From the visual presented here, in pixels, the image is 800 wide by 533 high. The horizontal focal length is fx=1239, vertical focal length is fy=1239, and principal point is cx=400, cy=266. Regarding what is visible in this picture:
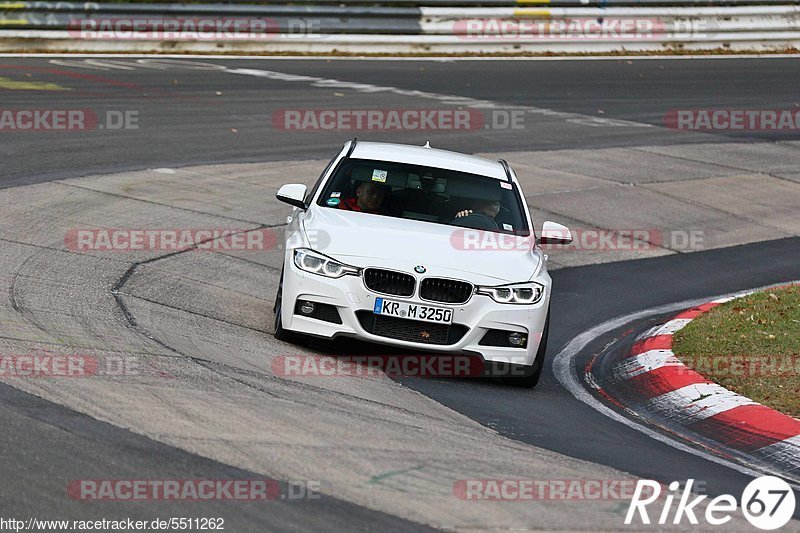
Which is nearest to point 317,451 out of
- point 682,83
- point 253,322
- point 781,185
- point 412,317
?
point 412,317

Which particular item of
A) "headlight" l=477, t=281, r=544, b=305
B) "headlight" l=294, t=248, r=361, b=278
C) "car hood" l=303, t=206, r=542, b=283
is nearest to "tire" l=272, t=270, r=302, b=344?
"headlight" l=294, t=248, r=361, b=278

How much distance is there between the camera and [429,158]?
399 inches

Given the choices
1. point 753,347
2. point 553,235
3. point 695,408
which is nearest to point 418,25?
point 553,235

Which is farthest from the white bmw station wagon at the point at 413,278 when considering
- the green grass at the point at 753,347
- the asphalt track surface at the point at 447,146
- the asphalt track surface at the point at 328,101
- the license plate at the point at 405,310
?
the asphalt track surface at the point at 328,101

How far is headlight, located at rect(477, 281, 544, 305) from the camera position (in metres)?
8.61

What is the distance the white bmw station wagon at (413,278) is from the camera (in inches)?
334

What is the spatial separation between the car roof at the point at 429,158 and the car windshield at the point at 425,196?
76 mm

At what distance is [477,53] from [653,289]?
16.0m

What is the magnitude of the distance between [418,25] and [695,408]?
66.0ft

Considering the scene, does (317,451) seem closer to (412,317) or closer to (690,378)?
(412,317)

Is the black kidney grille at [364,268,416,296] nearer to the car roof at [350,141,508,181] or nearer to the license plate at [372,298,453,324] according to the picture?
the license plate at [372,298,453,324]

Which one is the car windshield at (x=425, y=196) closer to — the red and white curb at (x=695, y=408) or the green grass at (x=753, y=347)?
the red and white curb at (x=695, y=408)

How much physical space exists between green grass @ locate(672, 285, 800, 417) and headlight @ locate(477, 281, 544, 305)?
4.96 feet

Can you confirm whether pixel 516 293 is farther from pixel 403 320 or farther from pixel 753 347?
pixel 753 347
